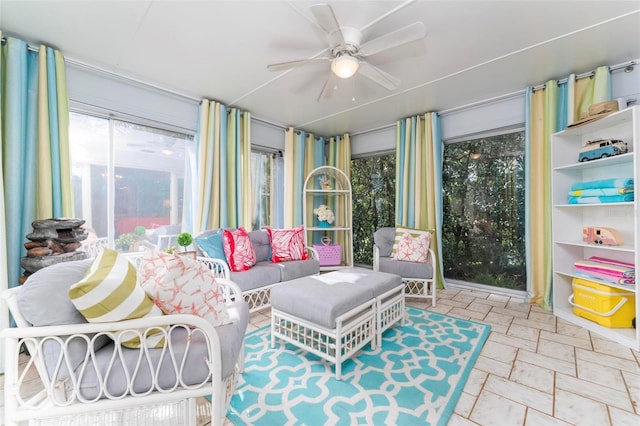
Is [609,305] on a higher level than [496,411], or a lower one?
higher

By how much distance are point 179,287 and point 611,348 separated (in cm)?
297

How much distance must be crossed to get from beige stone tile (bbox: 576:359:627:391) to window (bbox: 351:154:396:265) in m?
2.69

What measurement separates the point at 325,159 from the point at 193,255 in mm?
2902

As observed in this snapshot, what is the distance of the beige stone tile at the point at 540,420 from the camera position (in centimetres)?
130

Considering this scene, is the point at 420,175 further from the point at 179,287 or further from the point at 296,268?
the point at 179,287

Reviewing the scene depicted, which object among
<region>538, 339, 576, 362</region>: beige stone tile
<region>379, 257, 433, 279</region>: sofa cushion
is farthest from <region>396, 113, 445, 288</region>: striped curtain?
<region>538, 339, 576, 362</region>: beige stone tile

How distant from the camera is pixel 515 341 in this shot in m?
2.11

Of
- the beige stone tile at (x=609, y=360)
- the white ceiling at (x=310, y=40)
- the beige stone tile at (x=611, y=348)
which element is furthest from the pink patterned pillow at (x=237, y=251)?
the beige stone tile at (x=611, y=348)

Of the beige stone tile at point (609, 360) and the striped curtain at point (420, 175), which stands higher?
the striped curtain at point (420, 175)

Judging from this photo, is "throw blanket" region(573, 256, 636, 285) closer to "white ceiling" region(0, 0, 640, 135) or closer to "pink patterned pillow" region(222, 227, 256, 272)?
"white ceiling" region(0, 0, 640, 135)

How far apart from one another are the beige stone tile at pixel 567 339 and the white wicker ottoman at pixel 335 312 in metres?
1.19

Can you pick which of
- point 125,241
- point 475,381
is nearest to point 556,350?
point 475,381

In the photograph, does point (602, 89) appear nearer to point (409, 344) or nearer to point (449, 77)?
point (449, 77)

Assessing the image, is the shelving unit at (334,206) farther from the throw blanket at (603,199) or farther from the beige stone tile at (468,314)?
the throw blanket at (603,199)
